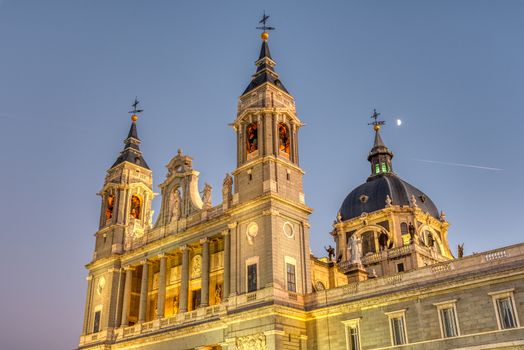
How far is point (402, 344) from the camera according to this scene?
34.1 meters

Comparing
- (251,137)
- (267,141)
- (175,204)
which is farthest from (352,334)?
(175,204)

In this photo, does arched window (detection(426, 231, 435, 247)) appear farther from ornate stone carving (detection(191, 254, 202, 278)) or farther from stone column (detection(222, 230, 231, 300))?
stone column (detection(222, 230, 231, 300))

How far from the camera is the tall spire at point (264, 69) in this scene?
47.3 metres

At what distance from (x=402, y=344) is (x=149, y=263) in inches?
1027

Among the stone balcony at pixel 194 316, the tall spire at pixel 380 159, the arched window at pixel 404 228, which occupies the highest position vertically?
the tall spire at pixel 380 159

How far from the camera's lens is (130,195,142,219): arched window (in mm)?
59281

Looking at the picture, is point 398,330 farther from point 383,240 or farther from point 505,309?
point 383,240

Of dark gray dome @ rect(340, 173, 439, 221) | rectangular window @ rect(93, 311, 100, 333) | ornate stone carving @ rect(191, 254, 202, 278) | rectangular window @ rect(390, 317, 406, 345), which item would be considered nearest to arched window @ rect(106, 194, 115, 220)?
rectangular window @ rect(93, 311, 100, 333)

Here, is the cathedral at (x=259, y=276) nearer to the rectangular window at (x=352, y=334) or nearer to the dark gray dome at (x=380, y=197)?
the rectangular window at (x=352, y=334)

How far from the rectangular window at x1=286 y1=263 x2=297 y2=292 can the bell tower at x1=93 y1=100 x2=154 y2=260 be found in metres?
20.3

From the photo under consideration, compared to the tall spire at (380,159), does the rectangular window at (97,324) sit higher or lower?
lower

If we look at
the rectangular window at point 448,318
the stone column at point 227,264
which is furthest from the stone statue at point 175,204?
the rectangular window at point 448,318

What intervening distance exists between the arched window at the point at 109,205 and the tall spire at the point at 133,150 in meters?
3.66

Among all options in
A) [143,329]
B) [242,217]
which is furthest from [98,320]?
[242,217]
